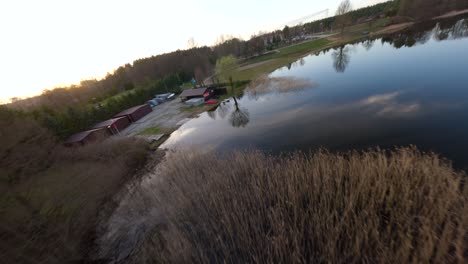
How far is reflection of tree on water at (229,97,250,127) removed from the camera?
27.3 m

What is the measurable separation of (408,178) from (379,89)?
23.2m

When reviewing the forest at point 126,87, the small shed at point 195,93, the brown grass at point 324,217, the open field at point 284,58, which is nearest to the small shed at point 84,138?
the forest at point 126,87

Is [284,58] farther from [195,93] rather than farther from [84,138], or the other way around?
[84,138]

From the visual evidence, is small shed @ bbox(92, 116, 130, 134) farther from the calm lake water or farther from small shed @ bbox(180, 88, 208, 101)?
small shed @ bbox(180, 88, 208, 101)

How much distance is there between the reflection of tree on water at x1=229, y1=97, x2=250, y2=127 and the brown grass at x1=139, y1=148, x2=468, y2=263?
1702 cm

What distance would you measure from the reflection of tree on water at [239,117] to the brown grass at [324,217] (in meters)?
17.0

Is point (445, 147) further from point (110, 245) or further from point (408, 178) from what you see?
point (110, 245)

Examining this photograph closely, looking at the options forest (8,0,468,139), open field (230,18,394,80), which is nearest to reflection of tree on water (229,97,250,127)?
open field (230,18,394,80)

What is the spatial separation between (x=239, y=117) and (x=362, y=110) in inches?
635

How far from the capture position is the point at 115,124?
35344mm

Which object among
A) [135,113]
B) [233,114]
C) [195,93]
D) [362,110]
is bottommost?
[233,114]

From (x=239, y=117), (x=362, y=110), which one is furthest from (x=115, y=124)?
(x=362, y=110)

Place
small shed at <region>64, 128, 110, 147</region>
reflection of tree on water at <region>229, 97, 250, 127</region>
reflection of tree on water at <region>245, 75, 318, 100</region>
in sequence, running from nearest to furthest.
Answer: reflection of tree on water at <region>229, 97, 250, 127</region>
small shed at <region>64, 128, 110, 147</region>
reflection of tree on water at <region>245, 75, 318, 100</region>

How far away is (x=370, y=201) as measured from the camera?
22.3 ft
